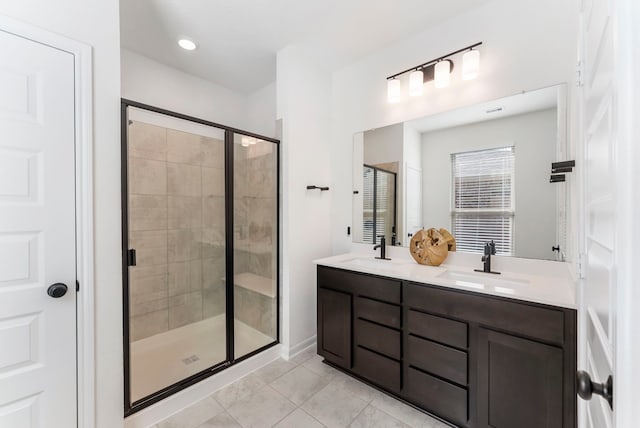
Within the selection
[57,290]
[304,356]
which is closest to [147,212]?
[57,290]

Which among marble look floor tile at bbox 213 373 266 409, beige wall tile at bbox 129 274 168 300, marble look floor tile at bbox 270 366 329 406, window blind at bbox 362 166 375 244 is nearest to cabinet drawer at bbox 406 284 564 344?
window blind at bbox 362 166 375 244

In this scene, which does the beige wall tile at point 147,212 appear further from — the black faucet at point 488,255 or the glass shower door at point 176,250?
the black faucet at point 488,255

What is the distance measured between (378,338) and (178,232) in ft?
6.09

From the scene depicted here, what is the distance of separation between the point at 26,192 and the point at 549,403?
268 cm

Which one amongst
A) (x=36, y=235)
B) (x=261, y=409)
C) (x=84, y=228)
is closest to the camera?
(x=36, y=235)

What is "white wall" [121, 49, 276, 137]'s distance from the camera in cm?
246

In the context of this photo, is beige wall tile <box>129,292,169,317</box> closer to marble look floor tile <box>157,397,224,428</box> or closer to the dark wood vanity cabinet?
marble look floor tile <box>157,397,224,428</box>

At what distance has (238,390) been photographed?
198 cm

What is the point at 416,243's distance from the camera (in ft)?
7.07

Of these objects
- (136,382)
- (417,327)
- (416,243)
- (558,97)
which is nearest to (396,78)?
(558,97)

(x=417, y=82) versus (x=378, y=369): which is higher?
(x=417, y=82)

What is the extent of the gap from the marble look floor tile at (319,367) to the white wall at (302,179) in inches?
7.4

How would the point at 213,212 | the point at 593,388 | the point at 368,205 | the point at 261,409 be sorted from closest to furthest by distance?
the point at 593,388 < the point at 261,409 < the point at 213,212 < the point at 368,205

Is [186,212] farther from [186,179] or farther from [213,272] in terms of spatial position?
[213,272]
